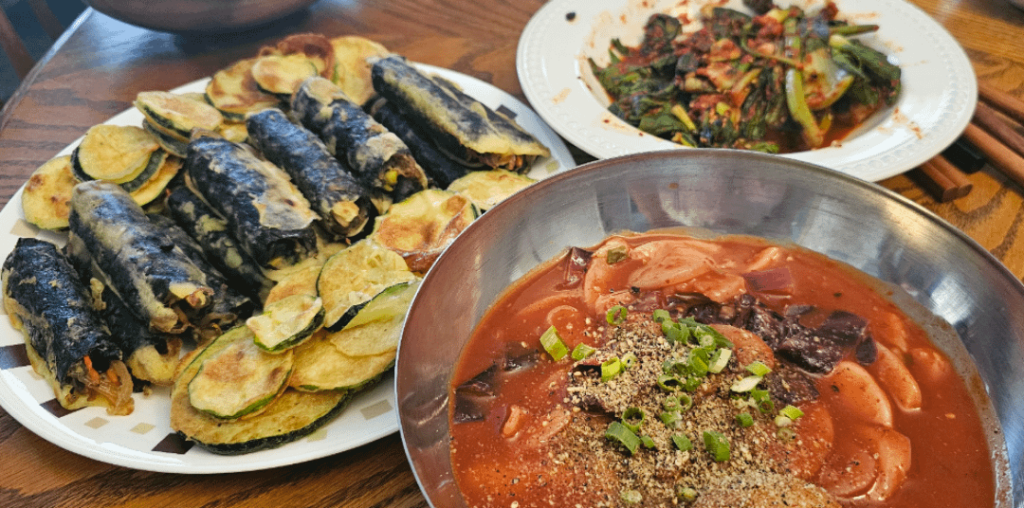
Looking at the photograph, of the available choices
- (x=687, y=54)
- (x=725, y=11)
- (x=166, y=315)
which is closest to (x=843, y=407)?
(x=166, y=315)

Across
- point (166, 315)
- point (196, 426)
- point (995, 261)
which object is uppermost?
point (995, 261)

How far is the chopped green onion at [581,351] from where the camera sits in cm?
170

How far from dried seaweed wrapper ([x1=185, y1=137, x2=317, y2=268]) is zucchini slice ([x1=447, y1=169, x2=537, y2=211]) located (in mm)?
605

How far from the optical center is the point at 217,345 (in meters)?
2.01

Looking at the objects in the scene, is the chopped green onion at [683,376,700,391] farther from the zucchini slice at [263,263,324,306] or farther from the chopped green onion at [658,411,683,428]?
the zucchini slice at [263,263,324,306]

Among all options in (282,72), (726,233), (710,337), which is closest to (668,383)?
(710,337)

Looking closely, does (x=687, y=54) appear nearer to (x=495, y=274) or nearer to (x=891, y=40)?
(x=891, y=40)

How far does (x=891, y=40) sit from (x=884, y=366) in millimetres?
2260

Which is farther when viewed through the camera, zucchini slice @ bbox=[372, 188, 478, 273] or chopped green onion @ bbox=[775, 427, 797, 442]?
zucchini slice @ bbox=[372, 188, 478, 273]

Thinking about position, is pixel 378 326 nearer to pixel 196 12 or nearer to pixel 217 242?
pixel 217 242

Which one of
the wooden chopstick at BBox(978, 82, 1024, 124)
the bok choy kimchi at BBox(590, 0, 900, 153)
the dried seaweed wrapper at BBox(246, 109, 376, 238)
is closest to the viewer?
the dried seaweed wrapper at BBox(246, 109, 376, 238)

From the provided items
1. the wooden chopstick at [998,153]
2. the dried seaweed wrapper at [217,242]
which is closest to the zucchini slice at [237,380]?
the dried seaweed wrapper at [217,242]

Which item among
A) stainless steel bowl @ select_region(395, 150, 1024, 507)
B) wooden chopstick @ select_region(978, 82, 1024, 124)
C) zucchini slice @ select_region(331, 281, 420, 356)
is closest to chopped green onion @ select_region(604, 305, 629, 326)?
stainless steel bowl @ select_region(395, 150, 1024, 507)

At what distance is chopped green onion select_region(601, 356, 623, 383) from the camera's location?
63.6 inches
